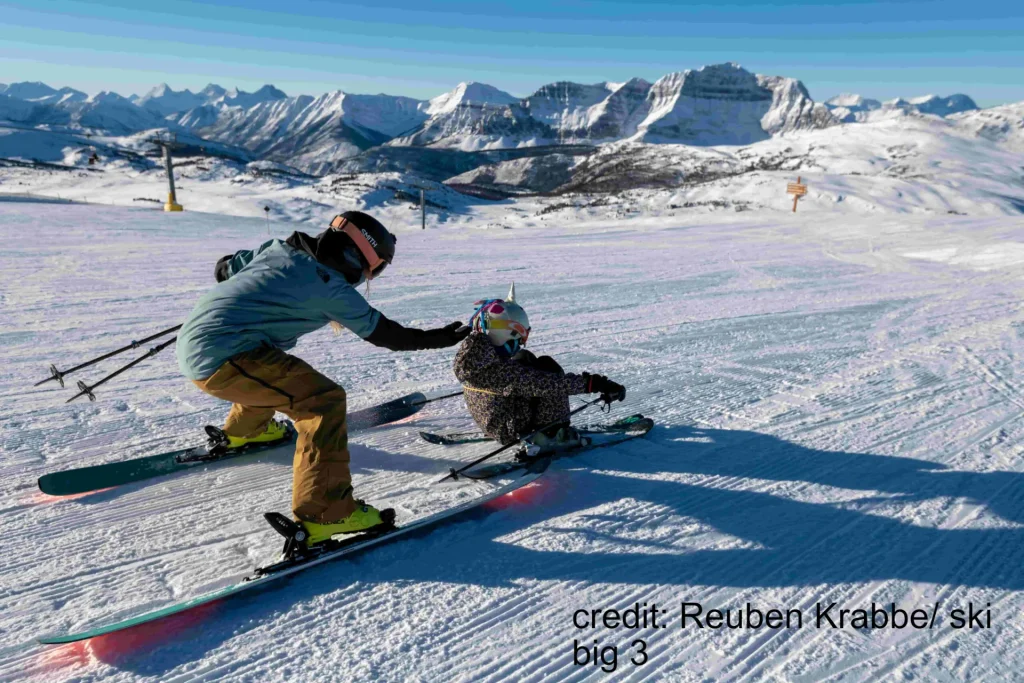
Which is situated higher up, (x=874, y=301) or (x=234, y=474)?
(x=874, y=301)

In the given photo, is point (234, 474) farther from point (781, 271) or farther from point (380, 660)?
point (781, 271)

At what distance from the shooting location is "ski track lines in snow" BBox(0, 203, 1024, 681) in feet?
8.29

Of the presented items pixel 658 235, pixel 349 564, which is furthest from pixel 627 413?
pixel 658 235

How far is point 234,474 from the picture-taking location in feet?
13.0

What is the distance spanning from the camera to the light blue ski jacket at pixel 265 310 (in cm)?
291

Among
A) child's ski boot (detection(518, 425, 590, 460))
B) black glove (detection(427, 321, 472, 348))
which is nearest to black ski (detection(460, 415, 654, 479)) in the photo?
child's ski boot (detection(518, 425, 590, 460))

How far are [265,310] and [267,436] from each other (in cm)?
172

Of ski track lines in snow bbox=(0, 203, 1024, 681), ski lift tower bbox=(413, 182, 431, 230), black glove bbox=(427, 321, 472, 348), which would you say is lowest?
ski track lines in snow bbox=(0, 203, 1024, 681)

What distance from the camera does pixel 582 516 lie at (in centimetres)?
358

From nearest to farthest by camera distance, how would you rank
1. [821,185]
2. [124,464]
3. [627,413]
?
[124,464]
[627,413]
[821,185]

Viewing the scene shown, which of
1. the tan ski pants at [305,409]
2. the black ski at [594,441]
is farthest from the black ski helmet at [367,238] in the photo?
the black ski at [594,441]

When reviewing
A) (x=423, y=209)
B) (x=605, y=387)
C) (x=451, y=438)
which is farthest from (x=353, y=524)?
(x=423, y=209)

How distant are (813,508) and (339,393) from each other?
9.21 feet

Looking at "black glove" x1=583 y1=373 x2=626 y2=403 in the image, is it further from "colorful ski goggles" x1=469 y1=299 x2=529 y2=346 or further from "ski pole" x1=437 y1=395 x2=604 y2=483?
"colorful ski goggles" x1=469 y1=299 x2=529 y2=346
